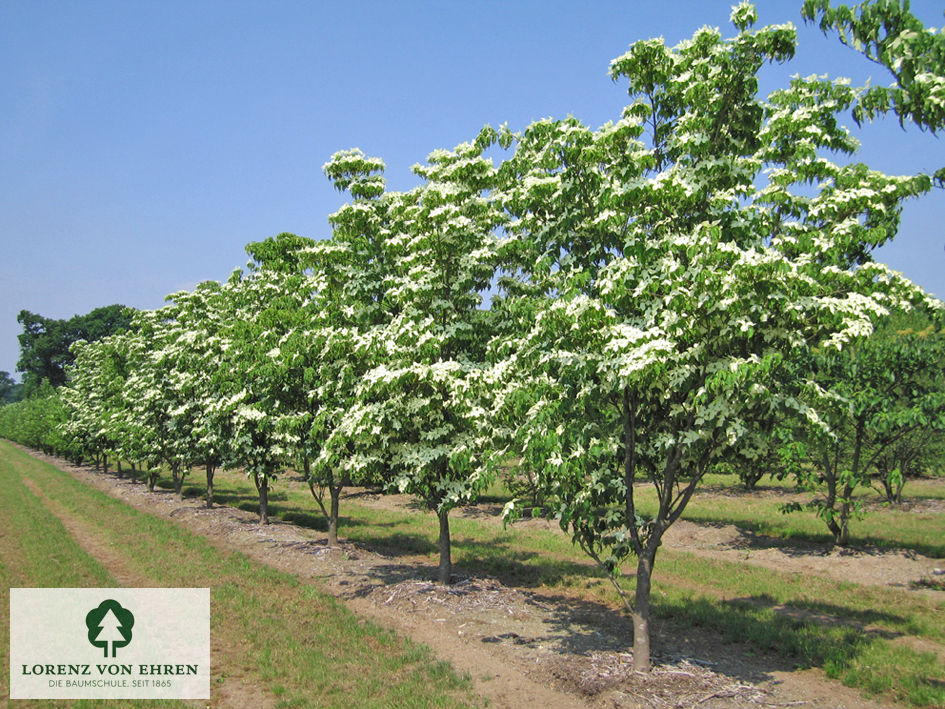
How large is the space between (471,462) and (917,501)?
2895 cm

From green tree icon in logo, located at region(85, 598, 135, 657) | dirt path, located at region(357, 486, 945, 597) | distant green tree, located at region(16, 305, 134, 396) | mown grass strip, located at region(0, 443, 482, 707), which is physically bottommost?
dirt path, located at region(357, 486, 945, 597)

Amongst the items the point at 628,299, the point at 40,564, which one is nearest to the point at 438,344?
the point at 628,299

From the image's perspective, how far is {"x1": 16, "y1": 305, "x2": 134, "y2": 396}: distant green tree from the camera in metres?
120

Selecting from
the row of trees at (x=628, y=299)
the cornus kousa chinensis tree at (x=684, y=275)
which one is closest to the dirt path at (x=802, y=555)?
the row of trees at (x=628, y=299)

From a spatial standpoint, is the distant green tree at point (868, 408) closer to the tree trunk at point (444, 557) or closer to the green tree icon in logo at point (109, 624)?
the tree trunk at point (444, 557)

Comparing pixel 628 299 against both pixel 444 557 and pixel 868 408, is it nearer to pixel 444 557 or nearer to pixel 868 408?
pixel 444 557

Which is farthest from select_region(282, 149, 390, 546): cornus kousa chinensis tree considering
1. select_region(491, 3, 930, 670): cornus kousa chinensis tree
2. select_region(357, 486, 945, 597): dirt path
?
select_region(357, 486, 945, 597): dirt path

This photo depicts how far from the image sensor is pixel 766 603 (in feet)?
48.4

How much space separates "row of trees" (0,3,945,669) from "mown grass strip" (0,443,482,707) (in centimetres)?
320

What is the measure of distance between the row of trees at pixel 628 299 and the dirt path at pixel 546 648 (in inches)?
38.0

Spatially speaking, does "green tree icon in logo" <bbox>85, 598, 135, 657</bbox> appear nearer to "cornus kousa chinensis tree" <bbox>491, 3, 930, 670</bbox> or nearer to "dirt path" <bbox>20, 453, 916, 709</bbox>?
"dirt path" <bbox>20, 453, 916, 709</bbox>

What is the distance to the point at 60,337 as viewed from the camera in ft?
396

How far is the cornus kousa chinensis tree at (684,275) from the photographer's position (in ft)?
26.7

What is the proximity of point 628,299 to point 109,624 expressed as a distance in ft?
39.4
